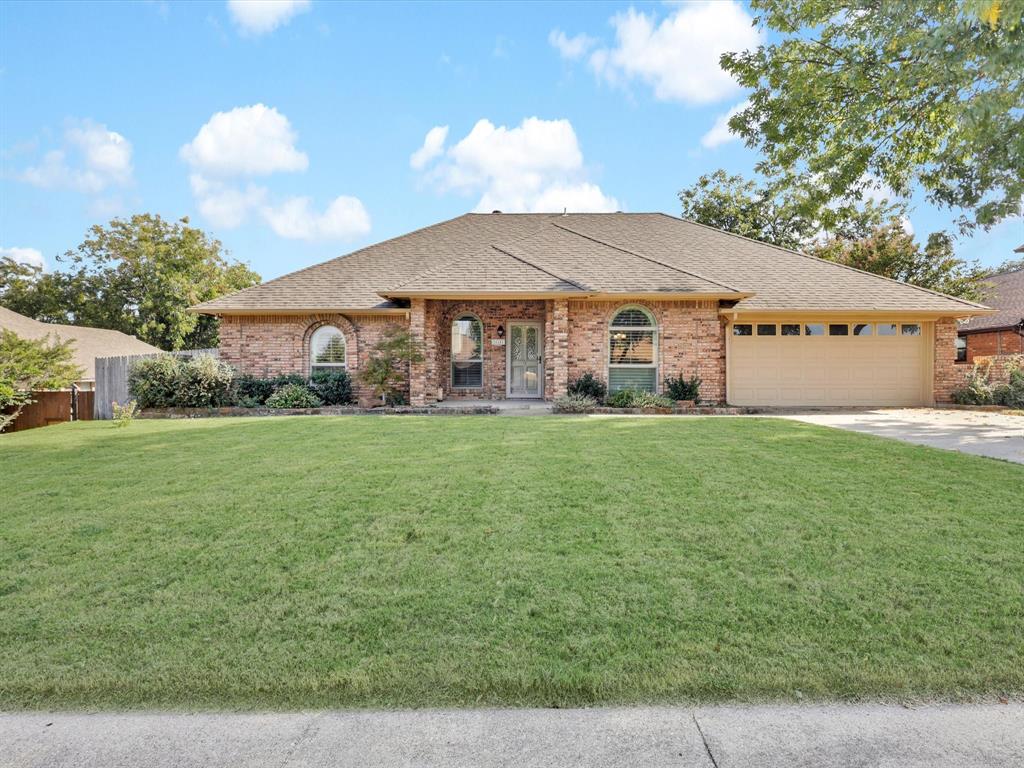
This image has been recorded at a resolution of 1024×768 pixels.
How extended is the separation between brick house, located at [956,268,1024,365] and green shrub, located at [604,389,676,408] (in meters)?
16.2

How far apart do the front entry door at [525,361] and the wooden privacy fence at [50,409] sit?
11507mm

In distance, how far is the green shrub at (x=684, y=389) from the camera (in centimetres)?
1395

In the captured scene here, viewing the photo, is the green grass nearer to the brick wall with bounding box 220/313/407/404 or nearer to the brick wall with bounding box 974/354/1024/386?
the brick wall with bounding box 220/313/407/404

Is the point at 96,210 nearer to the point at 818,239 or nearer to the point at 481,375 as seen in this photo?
the point at 481,375

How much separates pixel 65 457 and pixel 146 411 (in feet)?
23.4

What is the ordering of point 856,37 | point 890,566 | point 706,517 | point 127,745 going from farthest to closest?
1. point 856,37
2. point 706,517
3. point 890,566
4. point 127,745

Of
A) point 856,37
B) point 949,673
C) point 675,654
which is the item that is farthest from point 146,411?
point 856,37

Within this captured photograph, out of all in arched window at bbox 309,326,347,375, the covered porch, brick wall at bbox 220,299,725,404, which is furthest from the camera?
the covered porch

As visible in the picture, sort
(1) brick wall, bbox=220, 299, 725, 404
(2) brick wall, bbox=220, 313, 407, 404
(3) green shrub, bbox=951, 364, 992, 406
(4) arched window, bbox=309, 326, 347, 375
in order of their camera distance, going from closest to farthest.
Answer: (1) brick wall, bbox=220, 299, 725, 404
(3) green shrub, bbox=951, 364, 992, 406
(2) brick wall, bbox=220, 313, 407, 404
(4) arched window, bbox=309, 326, 347, 375

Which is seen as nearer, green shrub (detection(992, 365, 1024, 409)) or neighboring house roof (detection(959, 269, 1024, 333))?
green shrub (detection(992, 365, 1024, 409))

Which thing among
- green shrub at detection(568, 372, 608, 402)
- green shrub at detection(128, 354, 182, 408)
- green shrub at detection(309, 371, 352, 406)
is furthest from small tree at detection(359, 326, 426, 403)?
green shrub at detection(128, 354, 182, 408)

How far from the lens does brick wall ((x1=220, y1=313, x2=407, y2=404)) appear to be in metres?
14.9

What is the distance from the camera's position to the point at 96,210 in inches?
1345

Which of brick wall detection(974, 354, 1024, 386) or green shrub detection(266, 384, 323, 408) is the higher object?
brick wall detection(974, 354, 1024, 386)
